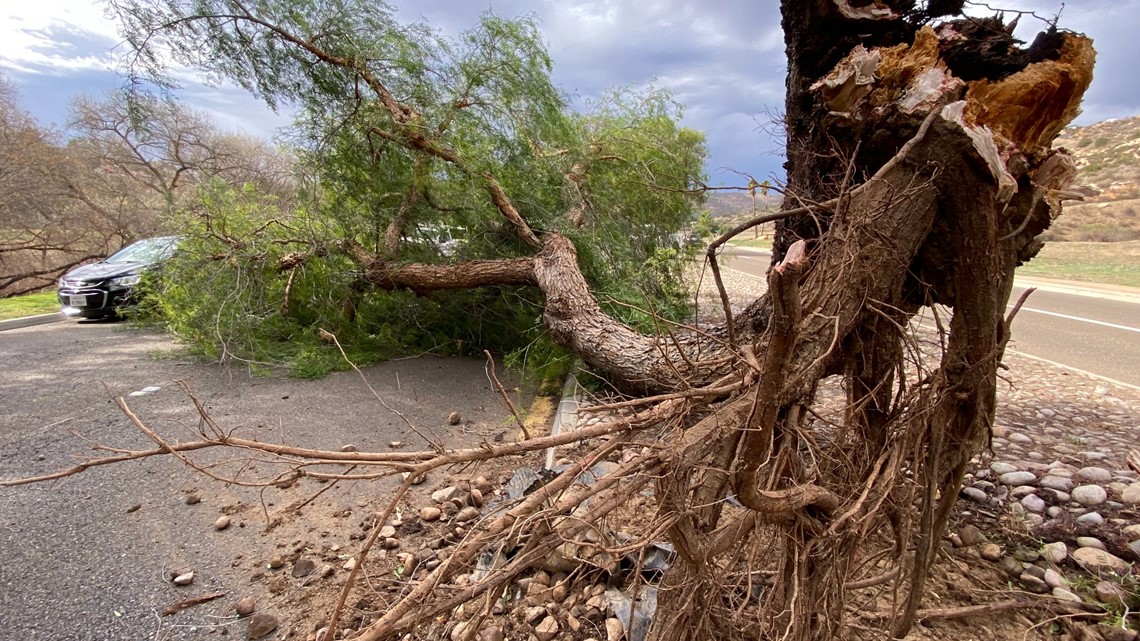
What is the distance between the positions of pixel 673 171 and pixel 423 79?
3167 millimetres

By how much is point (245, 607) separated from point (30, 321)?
10.2 meters

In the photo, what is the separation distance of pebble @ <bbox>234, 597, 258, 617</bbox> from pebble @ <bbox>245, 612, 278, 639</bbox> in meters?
0.08

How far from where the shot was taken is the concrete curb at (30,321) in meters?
8.66

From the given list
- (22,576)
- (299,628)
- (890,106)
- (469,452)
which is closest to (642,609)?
(469,452)

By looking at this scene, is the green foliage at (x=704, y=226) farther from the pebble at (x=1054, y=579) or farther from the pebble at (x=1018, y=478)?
the pebble at (x=1054, y=579)

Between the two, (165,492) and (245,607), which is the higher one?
(245,607)

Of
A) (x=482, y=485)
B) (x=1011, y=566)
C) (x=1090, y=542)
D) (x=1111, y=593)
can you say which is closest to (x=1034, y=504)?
(x=1090, y=542)

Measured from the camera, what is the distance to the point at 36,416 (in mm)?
4859

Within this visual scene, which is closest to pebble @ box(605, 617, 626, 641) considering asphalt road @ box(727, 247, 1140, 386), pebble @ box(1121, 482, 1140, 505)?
pebble @ box(1121, 482, 1140, 505)

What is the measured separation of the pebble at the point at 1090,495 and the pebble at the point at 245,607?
4.29 m

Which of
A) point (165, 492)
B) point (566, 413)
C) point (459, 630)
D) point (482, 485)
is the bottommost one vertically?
point (165, 492)

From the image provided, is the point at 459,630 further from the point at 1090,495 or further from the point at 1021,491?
the point at 1090,495

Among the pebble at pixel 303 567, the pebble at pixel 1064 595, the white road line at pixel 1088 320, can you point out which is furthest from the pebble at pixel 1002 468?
the white road line at pixel 1088 320

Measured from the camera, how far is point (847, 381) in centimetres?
211
